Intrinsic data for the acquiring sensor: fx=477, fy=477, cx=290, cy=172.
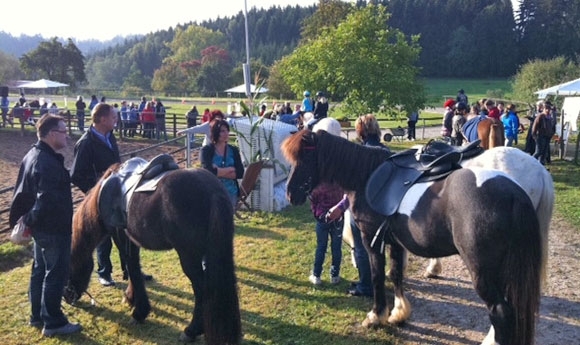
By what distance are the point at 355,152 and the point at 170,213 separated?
171cm

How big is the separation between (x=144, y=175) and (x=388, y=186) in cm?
216

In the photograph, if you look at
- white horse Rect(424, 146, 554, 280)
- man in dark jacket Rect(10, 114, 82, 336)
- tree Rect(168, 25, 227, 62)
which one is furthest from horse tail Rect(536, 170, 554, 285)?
tree Rect(168, 25, 227, 62)

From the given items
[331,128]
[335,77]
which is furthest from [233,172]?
[335,77]

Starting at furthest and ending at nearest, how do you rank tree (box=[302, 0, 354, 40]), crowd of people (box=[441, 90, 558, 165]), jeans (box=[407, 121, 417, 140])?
tree (box=[302, 0, 354, 40]) < jeans (box=[407, 121, 417, 140]) < crowd of people (box=[441, 90, 558, 165])

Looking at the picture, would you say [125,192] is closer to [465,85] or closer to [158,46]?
[465,85]

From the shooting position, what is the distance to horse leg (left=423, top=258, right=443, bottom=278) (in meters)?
5.53

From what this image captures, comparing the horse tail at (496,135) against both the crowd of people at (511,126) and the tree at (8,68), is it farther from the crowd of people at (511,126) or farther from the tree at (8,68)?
the tree at (8,68)

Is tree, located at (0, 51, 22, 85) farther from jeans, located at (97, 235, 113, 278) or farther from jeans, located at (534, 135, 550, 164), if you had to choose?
jeans, located at (97, 235, 113, 278)

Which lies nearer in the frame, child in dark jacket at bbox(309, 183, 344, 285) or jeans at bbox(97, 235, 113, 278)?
child in dark jacket at bbox(309, 183, 344, 285)

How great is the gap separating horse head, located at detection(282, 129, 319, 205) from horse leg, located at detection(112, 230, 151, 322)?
5.32ft

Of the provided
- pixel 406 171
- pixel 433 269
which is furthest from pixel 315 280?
pixel 406 171

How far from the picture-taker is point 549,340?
13.5 feet

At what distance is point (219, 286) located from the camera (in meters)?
3.80

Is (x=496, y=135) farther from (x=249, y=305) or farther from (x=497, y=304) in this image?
(x=249, y=305)
